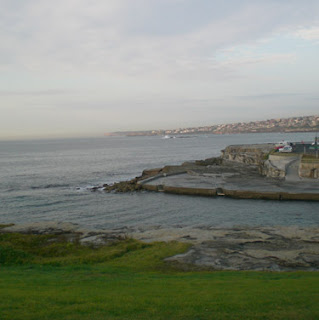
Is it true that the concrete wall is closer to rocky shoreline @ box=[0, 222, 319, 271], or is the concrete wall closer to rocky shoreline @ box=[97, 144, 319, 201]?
rocky shoreline @ box=[97, 144, 319, 201]

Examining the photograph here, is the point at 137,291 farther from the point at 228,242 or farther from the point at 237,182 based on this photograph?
the point at 237,182

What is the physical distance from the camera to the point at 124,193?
36.4 m

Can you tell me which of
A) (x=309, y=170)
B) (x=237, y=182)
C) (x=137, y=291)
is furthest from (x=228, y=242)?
(x=309, y=170)

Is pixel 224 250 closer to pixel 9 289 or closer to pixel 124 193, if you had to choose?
pixel 9 289

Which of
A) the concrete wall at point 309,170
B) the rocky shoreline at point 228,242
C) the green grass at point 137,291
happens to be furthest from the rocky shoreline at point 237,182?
the green grass at point 137,291

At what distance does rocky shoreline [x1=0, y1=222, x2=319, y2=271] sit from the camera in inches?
507

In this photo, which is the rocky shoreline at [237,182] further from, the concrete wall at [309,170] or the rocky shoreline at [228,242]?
the rocky shoreline at [228,242]

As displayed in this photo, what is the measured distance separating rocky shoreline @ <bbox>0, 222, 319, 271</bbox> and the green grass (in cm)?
157

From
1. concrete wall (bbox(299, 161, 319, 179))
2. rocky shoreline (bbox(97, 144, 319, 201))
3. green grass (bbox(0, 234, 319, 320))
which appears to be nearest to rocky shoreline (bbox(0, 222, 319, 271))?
green grass (bbox(0, 234, 319, 320))

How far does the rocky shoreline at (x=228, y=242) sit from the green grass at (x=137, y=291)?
5.16 feet

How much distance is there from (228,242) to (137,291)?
8924mm

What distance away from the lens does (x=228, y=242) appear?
16109mm

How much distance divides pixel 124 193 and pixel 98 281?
2708 centimetres

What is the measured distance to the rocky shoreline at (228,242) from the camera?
1288 cm
